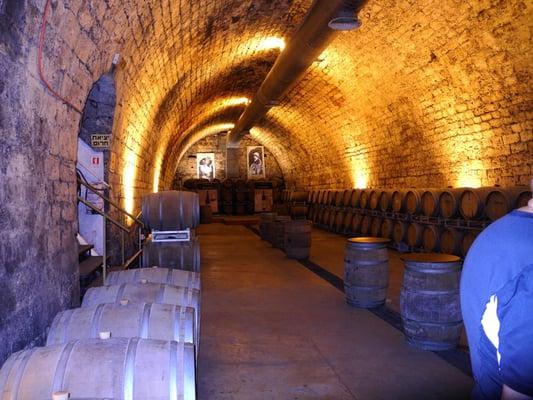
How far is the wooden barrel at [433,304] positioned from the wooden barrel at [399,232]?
5.57 m

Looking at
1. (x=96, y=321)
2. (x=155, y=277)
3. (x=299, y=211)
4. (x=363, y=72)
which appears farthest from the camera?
(x=299, y=211)

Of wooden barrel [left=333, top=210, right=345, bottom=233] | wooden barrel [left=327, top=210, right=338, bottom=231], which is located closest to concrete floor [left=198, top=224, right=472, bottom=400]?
wooden barrel [left=333, top=210, right=345, bottom=233]

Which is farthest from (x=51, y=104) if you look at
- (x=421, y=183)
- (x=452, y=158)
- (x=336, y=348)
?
(x=421, y=183)

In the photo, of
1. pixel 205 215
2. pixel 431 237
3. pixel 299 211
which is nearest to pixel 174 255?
pixel 431 237

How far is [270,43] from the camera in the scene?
10.5 meters

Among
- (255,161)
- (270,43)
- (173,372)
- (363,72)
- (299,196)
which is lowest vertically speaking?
(173,372)

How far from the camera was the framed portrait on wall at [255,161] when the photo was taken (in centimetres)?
2552

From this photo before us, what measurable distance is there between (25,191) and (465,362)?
342 cm

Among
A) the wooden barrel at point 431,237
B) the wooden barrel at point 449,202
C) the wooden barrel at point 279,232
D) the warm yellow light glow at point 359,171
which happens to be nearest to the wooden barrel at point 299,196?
the warm yellow light glow at point 359,171

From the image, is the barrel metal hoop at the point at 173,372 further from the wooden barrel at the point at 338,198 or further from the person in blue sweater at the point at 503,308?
the wooden barrel at the point at 338,198

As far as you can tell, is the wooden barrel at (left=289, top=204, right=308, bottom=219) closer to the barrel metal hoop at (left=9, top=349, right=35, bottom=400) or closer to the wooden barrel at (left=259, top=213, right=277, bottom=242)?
→ the wooden barrel at (left=259, top=213, right=277, bottom=242)

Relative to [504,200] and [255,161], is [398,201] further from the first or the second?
[255,161]

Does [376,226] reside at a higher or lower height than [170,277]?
lower

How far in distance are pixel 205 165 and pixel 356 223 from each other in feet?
46.3
